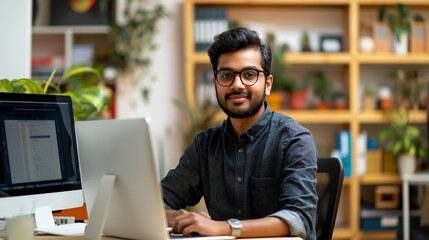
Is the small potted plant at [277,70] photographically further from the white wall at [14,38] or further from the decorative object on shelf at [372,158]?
the white wall at [14,38]

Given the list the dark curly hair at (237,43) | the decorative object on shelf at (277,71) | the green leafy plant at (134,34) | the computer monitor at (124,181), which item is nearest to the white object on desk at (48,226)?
the computer monitor at (124,181)

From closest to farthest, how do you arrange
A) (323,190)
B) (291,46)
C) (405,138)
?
(323,190) → (405,138) → (291,46)

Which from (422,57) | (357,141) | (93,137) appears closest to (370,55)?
(422,57)

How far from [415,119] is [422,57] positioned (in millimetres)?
501

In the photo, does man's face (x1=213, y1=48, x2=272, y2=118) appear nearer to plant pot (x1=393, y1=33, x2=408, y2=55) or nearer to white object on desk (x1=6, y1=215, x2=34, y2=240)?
white object on desk (x1=6, y1=215, x2=34, y2=240)

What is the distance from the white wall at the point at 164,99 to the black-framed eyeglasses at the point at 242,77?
8.12 ft

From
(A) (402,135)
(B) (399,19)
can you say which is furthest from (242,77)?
(B) (399,19)

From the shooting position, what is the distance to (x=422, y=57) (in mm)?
3898

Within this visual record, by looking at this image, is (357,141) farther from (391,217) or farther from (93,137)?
(93,137)

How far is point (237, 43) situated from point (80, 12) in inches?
111

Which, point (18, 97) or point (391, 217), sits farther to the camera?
point (391, 217)

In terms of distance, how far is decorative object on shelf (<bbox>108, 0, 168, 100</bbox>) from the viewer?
13.1ft

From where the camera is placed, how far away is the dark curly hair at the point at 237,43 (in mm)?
1613

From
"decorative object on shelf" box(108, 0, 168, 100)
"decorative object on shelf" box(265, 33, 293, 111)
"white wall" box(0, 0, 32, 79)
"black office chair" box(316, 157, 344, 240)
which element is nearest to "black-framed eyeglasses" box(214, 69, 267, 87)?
"black office chair" box(316, 157, 344, 240)
